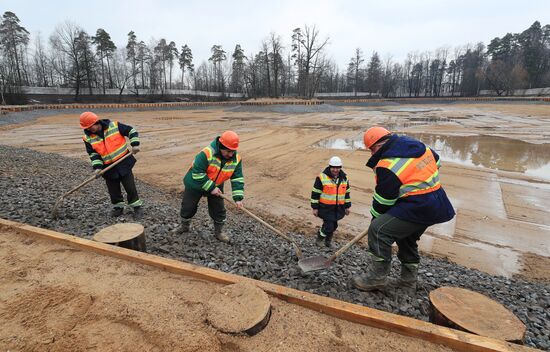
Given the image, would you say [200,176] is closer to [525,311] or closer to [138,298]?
[138,298]

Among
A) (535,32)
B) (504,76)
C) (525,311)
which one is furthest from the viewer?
(535,32)

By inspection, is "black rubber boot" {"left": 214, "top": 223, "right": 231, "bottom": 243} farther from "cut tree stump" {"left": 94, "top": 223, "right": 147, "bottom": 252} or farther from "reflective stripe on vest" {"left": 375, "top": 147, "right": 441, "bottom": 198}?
"reflective stripe on vest" {"left": 375, "top": 147, "right": 441, "bottom": 198}

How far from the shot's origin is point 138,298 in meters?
2.96

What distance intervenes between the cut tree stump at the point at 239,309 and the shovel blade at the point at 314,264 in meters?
1.00

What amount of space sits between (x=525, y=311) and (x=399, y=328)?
2.02m

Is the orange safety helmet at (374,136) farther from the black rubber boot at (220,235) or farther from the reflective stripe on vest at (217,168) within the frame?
the black rubber boot at (220,235)

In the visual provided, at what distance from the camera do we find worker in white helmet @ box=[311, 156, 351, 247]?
493 cm

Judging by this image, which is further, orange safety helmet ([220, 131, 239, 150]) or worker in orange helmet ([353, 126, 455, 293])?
orange safety helmet ([220, 131, 239, 150])

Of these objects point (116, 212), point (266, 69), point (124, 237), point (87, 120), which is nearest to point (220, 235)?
point (124, 237)

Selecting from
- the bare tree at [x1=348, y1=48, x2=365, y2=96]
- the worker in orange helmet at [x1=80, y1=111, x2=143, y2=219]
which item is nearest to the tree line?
the bare tree at [x1=348, y1=48, x2=365, y2=96]

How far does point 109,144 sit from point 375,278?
4.76 metres

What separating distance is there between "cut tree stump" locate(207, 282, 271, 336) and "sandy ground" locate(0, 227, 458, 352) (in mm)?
67

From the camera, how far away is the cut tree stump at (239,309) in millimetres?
2541

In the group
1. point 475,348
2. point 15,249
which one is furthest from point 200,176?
point 475,348
